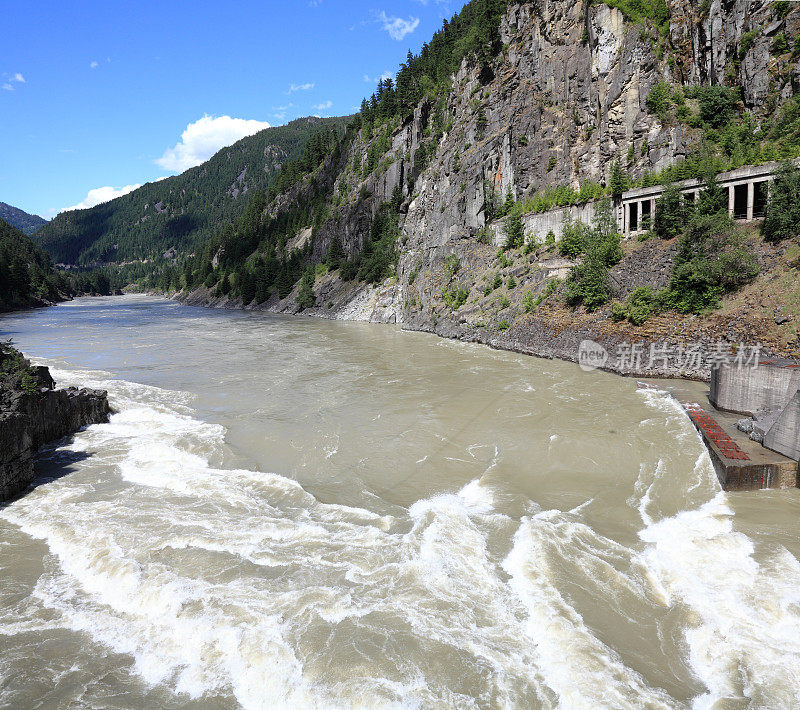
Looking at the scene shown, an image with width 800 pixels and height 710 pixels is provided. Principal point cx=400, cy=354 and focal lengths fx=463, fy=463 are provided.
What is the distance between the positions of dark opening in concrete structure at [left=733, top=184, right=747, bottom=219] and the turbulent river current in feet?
68.9

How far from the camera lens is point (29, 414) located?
14656mm

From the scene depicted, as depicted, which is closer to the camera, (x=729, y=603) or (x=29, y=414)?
(x=729, y=603)

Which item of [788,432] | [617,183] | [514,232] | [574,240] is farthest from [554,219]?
[788,432]

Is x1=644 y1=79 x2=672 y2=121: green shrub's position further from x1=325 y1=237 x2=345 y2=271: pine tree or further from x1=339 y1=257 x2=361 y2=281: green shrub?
x1=325 y1=237 x2=345 y2=271: pine tree

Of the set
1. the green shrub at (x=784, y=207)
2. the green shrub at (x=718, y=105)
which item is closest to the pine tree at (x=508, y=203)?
the green shrub at (x=718, y=105)

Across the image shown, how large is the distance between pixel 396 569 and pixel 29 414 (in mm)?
13297

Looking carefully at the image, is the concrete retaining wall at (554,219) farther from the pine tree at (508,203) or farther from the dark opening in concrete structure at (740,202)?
the dark opening in concrete structure at (740,202)

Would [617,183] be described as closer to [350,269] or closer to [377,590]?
[377,590]

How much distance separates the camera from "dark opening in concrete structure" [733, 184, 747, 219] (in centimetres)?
3003

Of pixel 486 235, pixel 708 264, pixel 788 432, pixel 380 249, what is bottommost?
pixel 788 432

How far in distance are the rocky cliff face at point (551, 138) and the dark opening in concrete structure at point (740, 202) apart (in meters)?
5.84

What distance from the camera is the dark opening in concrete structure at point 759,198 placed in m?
28.1

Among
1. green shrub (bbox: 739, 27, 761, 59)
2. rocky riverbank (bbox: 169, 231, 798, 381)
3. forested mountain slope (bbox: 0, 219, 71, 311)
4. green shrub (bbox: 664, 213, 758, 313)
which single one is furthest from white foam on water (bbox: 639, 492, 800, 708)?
forested mountain slope (bbox: 0, 219, 71, 311)

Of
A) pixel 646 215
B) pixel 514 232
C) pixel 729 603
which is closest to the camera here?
pixel 729 603
